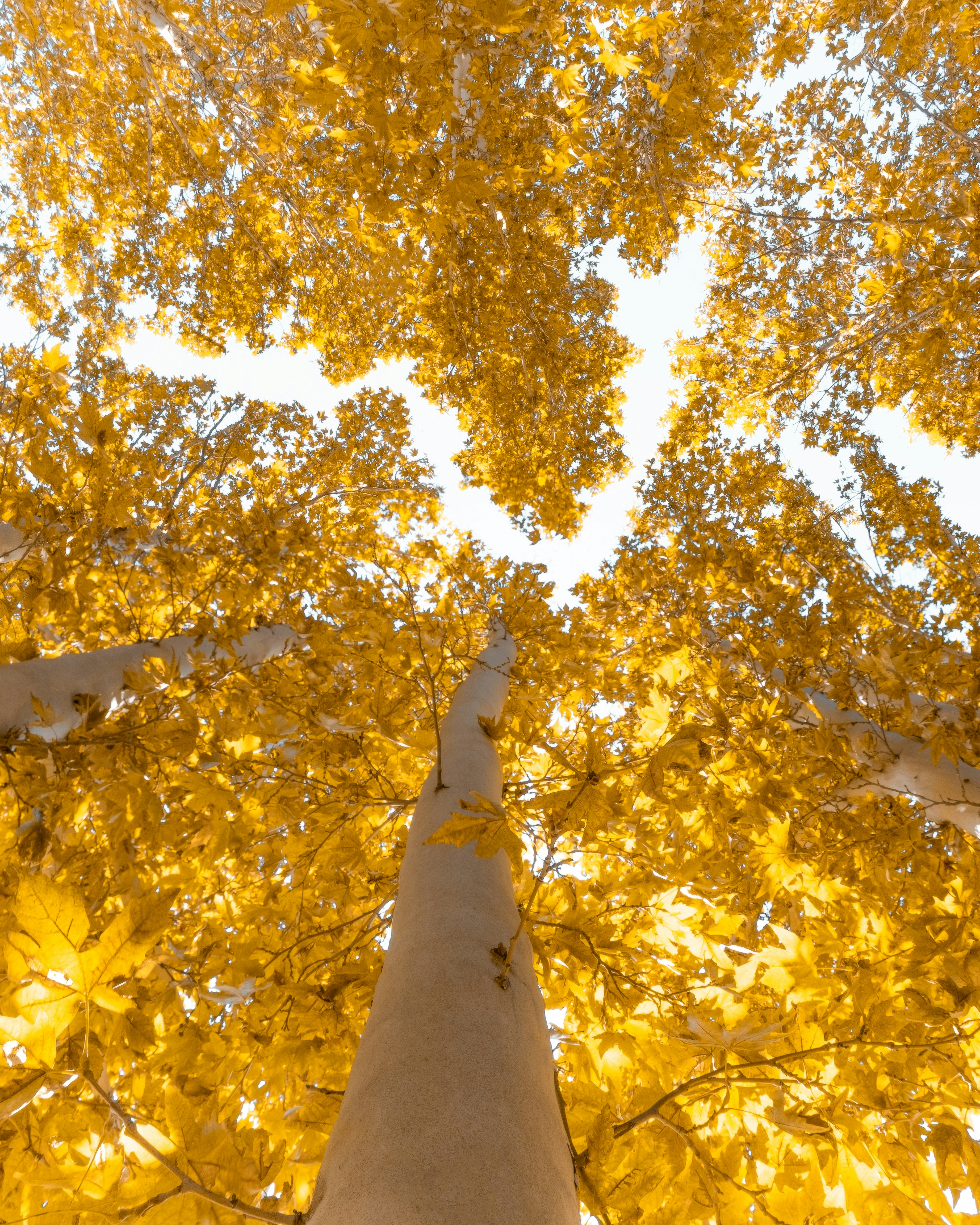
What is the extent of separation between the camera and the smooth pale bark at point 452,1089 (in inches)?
22.8

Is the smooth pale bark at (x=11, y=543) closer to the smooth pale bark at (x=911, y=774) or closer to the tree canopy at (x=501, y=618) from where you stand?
the tree canopy at (x=501, y=618)

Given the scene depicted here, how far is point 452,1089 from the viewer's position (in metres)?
0.68

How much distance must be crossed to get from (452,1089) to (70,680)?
2.25m

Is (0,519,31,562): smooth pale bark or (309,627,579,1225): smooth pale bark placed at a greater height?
(0,519,31,562): smooth pale bark

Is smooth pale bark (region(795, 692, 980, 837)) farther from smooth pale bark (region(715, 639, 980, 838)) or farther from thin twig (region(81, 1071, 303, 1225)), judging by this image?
thin twig (region(81, 1071, 303, 1225))

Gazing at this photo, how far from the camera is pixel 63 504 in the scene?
3.05 metres

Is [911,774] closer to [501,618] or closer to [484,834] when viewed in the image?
[484,834]

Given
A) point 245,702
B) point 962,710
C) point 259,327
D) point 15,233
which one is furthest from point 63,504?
point 15,233

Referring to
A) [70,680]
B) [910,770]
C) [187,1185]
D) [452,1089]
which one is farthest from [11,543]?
[910,770]

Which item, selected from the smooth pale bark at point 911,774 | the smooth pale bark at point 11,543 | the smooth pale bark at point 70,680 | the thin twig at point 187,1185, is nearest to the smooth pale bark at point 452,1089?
the thin twig at point 187,1185

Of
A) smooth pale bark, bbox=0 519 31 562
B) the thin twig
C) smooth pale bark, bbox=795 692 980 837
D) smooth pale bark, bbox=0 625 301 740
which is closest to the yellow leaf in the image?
the thin twig

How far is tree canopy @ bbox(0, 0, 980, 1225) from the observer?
1197mm

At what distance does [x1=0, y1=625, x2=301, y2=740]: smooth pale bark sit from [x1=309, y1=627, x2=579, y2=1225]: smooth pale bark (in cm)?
164

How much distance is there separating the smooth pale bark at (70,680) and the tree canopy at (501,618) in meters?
0.05
